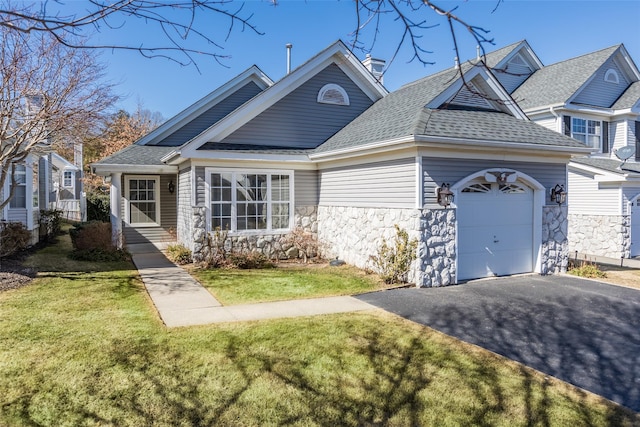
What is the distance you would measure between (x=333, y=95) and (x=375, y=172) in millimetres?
4417

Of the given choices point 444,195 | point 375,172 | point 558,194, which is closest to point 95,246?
point 375,172

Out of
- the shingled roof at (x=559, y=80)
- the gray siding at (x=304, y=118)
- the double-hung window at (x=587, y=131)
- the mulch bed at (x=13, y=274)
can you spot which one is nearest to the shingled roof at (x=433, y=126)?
the gray siding at (x=304, y=118)

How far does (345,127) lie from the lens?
553 inches

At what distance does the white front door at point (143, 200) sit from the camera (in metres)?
16.2

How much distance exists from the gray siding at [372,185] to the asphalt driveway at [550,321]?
7.18 ft

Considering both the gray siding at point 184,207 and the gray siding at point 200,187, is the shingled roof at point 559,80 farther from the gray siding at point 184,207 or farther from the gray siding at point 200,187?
the gray siding at point 184,207

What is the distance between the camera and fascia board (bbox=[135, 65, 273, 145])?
1697 cm

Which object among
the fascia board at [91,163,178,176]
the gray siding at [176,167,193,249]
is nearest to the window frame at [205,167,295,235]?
the gray siding at [176,167,193,249]

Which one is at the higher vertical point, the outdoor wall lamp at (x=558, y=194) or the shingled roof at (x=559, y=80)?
the shingled roof at (x=559, y=80)

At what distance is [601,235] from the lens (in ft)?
54.1

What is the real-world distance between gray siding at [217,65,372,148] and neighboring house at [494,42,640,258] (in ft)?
23.7

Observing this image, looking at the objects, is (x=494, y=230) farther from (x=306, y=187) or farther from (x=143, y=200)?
(x=143, y=200)

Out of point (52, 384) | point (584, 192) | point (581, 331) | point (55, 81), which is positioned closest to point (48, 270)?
point (55, 81)

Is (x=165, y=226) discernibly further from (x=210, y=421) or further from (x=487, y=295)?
(x=210, y=421)
